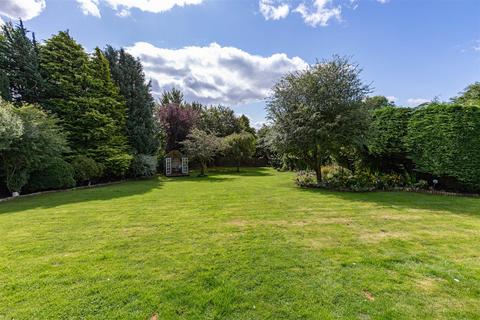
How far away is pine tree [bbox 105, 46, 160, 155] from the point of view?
16.0m

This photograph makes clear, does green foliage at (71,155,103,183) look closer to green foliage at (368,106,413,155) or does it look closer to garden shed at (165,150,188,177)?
garden shed at (165,150,188,177)

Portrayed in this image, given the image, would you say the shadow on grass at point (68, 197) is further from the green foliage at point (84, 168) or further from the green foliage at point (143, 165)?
the green foliage at point (143, 165)

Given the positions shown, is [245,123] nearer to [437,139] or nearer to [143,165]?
[143,165]

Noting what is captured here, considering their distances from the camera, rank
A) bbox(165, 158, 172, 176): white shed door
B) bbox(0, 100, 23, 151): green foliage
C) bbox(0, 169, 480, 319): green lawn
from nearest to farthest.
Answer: bbox(0, 169, 480, 319): green lawn, bbox(0, 100, 23, 151): green foliage, bbox(165, 158, 172, 176): white shed door

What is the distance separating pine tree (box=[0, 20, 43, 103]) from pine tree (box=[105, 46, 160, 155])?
14.7 ft

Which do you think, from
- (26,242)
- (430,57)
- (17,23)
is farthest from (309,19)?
(17,23)

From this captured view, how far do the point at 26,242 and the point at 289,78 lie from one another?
31.6ft

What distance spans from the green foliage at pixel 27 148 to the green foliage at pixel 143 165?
19.6 feet

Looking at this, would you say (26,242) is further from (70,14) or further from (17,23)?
(17,23)

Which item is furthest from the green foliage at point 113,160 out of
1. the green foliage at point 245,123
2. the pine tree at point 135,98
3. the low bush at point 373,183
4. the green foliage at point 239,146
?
the green foliage at point 245,123

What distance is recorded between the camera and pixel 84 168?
38.9 ft

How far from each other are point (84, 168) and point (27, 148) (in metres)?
3.18

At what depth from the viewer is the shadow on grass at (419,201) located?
5883mm

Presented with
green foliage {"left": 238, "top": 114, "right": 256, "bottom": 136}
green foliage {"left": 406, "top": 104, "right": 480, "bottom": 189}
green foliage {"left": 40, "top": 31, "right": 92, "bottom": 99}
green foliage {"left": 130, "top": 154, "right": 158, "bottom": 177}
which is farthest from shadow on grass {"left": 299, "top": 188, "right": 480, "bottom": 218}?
green foliage {"left": 238, "top": 114, "right": 256, "bottom": 136}
